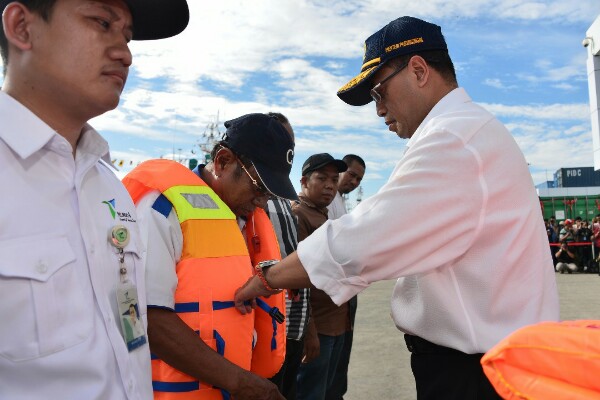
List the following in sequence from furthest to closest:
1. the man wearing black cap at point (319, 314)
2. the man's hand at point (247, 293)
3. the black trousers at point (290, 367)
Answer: the man wearing black cap at point (319, 314) < the black trousers at point (290, 367) < the man's hand at point (247, 293)

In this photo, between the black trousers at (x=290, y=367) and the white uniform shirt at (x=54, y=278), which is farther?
the black trousers at (x=290, y=367)

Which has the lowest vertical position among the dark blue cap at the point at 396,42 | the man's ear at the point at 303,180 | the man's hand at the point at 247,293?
the man's hand at the point at 247,293

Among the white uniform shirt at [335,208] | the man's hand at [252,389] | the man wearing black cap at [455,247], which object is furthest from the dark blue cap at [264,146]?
the white uniform shirt at [335,208]

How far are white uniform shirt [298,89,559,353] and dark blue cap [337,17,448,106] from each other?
43 centimetres

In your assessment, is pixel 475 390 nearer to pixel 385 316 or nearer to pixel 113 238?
pixel 113 238

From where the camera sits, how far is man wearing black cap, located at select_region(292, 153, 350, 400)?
162 inches

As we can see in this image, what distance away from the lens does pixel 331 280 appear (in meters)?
1.79

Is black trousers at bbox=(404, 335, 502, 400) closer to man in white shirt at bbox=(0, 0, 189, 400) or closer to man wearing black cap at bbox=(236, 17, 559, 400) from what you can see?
man wearing black cap at bbox=(236, 17, 559, 400)

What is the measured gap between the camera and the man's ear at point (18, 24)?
51.4 inches

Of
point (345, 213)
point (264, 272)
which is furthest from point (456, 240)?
point (345, 213)

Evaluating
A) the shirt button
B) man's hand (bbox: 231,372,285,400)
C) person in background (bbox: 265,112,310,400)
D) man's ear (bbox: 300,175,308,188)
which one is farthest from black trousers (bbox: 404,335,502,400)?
man's ear (bbox: 300,175,308,188)

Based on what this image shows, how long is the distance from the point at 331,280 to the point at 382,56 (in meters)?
0.95

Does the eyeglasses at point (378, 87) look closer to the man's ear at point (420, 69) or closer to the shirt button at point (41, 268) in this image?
the man's ear at point (420, 69)

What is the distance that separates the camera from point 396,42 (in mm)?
2127
